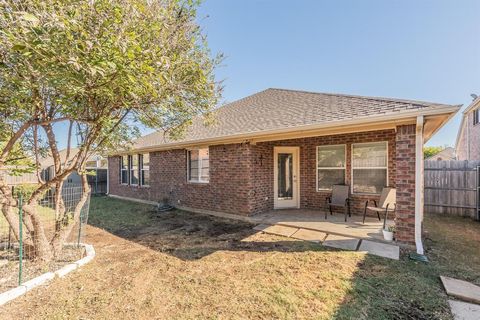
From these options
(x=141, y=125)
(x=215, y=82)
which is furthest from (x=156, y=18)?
(x=141, y=125)

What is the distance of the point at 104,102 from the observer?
3574 mm

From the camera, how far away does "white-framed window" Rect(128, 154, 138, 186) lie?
37.8 feet

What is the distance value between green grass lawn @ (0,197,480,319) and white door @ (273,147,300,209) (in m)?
2.88

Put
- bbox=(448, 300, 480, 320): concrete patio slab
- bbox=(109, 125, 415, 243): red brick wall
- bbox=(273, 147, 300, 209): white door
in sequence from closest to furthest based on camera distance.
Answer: bbox=(448, 300, 480, 320): concrete patio slab
bbox=(109, 125, 415, 243): red brick wall
bbox=(273, 147, 300, 209): white door

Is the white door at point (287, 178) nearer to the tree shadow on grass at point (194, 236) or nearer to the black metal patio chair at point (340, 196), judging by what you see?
the black metal patio chair at point (340, 196)

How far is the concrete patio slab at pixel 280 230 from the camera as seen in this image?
5.42m

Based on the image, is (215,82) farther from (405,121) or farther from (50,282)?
(50,282)

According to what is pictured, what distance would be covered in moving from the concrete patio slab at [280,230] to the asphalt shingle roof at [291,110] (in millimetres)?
2677

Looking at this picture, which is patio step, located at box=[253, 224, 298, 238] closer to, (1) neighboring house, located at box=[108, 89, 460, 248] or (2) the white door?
(1) neighboring house, located at box=[108, 89, 460, 248]

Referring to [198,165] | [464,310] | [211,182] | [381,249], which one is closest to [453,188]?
[381,249]

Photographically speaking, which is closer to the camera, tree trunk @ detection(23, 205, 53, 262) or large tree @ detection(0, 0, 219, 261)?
large tree @ detection(0, 0, 219, 261)

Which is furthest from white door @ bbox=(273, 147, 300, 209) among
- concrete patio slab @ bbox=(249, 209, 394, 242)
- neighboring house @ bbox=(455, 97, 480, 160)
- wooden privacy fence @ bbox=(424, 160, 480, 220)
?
neighboring house @ bbox=(455, 97, 480, 160)

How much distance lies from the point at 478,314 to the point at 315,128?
13.0 feet

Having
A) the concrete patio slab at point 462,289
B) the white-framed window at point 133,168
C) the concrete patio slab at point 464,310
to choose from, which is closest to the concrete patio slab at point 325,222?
the concrete patio slab at point 462,289
